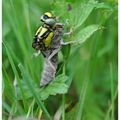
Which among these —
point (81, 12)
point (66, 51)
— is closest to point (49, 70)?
point (66, 51)

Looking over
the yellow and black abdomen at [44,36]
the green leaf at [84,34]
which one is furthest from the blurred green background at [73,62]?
the yellow and black abdomen at [44,36]

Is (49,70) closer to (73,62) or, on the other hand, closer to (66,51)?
(66,51)

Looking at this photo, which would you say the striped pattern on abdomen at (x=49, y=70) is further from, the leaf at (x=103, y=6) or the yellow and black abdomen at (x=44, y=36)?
the leaf at (x=103, y=6)

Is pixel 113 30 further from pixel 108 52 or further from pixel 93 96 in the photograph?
pixel 93 96

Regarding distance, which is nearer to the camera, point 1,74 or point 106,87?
point 1,74

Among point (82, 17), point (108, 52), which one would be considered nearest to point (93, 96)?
point (108, 52)

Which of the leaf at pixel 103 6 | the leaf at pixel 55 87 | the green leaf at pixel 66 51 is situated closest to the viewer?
the leaf at pixel 55 87

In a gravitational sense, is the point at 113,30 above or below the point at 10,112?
above

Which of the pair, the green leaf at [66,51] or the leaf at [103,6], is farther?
the green leaf at [66,51]
